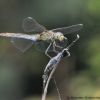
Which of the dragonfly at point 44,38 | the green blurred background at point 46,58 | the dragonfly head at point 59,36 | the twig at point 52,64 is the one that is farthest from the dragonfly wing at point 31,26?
the green blurred background at point 46,58

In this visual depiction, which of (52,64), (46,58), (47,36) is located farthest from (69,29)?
(46,58)

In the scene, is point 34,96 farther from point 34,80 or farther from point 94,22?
point 94,22

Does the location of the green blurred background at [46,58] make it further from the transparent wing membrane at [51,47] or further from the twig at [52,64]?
the twig at [52,64]

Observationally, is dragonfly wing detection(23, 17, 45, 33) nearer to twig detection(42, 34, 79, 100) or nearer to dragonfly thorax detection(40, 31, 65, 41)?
dragonfly thorax detection(40, 31, 65, 41)

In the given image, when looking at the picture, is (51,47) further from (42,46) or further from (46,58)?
(46,58)

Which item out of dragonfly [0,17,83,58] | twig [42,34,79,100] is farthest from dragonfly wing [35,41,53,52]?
twig [42,34,79,100]

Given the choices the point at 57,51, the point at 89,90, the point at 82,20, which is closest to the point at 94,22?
the point at 82,20

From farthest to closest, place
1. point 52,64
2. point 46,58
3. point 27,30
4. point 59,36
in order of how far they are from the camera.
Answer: point 46,58
point 27,30
point 59,36
point 52,64
